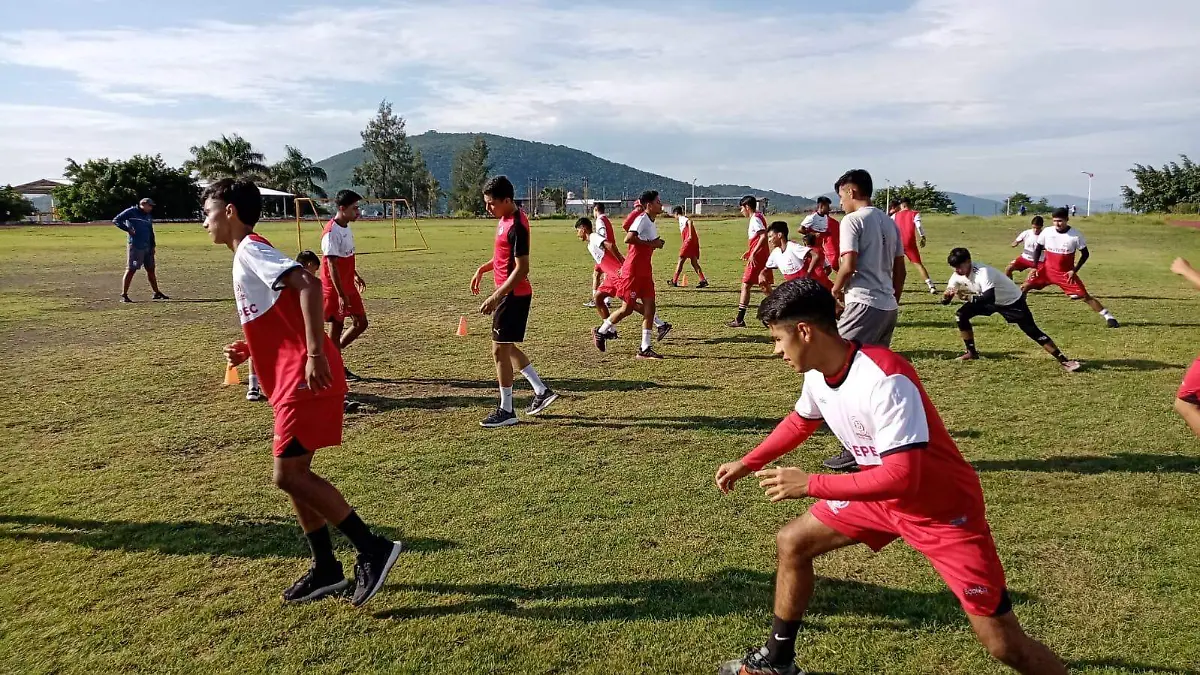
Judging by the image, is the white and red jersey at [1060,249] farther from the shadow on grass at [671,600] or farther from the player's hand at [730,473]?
the player's hand at [730,473]

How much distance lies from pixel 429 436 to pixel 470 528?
2091mm

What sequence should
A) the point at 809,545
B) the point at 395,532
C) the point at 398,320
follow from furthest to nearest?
1. the point at 398,320
2. the point at 395,532
3. the point at 809,545

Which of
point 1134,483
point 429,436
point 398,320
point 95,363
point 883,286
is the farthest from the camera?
point 398,320

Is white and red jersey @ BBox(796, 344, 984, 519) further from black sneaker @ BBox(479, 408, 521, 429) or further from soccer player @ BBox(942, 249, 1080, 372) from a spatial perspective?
soccer player @ BBox(942, 249, 1080, 372)

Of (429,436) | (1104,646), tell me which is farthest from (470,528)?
(1104,646)

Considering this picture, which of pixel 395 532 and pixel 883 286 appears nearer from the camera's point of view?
pixel 395 532

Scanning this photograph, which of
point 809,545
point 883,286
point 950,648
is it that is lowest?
point 950,648

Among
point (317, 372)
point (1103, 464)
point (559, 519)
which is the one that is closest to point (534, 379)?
point (559, 519)

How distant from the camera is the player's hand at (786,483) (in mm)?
2680

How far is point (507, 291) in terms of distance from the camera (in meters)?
6.88

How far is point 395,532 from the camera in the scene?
16.0ft

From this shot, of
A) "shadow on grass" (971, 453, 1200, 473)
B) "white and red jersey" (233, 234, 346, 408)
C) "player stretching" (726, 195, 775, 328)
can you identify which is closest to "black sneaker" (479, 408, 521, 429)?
"white and red jersey" (233, 234, 346, 408)

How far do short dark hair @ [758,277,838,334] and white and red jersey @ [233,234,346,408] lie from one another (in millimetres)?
2137

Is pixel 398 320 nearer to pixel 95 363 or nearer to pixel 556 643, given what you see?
pixel 95 363
